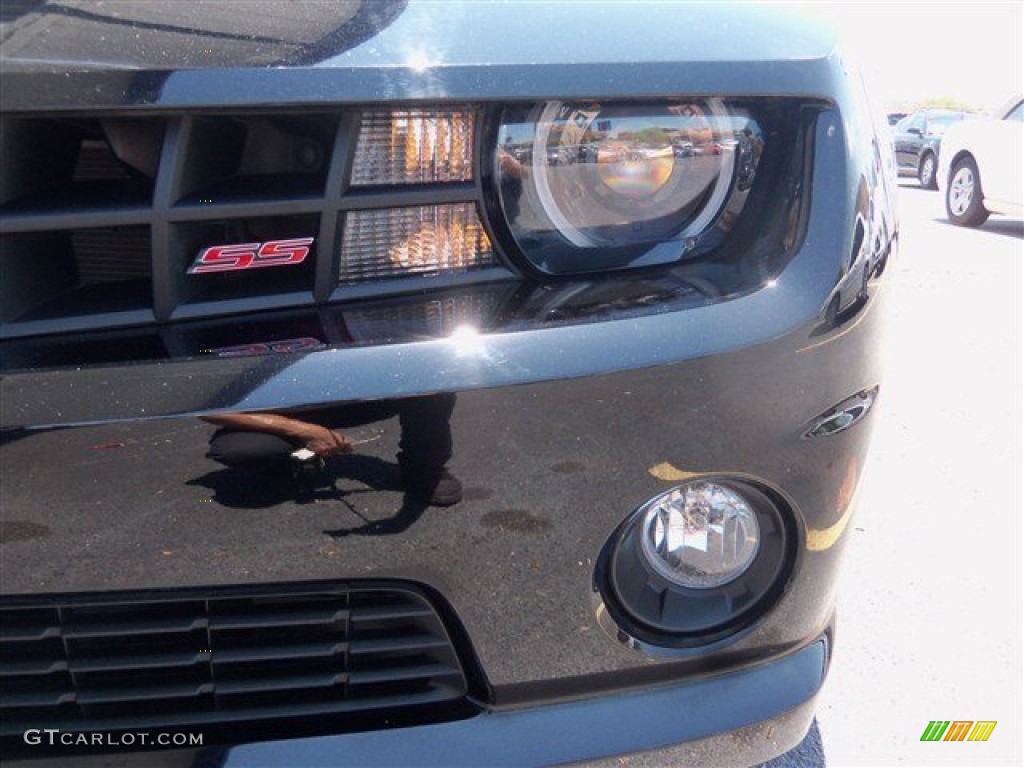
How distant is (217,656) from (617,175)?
796 mm

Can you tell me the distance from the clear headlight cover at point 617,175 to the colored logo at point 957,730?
1417 mm

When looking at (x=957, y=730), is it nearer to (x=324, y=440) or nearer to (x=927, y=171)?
(x=324, y=440)

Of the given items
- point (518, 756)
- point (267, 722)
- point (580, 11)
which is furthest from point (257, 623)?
point (580, 11)

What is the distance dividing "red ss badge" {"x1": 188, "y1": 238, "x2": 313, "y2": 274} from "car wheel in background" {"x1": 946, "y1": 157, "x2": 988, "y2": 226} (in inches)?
426

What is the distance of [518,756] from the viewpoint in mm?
1224

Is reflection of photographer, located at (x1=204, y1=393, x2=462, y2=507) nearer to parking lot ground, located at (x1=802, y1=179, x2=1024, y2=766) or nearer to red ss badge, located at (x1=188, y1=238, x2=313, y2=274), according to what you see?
red ss badge, located at (x1=188, y1=238, x2=313, y2=274)

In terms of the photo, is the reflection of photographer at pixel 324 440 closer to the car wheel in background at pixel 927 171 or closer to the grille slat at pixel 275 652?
the grille slat at pixel 275 652

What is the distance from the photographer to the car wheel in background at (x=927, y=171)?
54.0ft

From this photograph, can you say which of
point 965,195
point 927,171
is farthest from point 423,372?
point 927,171

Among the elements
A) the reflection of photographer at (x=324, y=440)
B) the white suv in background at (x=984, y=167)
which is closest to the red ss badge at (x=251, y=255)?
the reflection of photographer at (x=324, y=440)

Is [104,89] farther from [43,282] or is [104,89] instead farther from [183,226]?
[43,282]

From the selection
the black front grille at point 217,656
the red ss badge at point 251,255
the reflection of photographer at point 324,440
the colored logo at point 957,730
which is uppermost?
the red ss badge at point 251,255

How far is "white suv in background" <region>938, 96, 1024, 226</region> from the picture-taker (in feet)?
32.3
